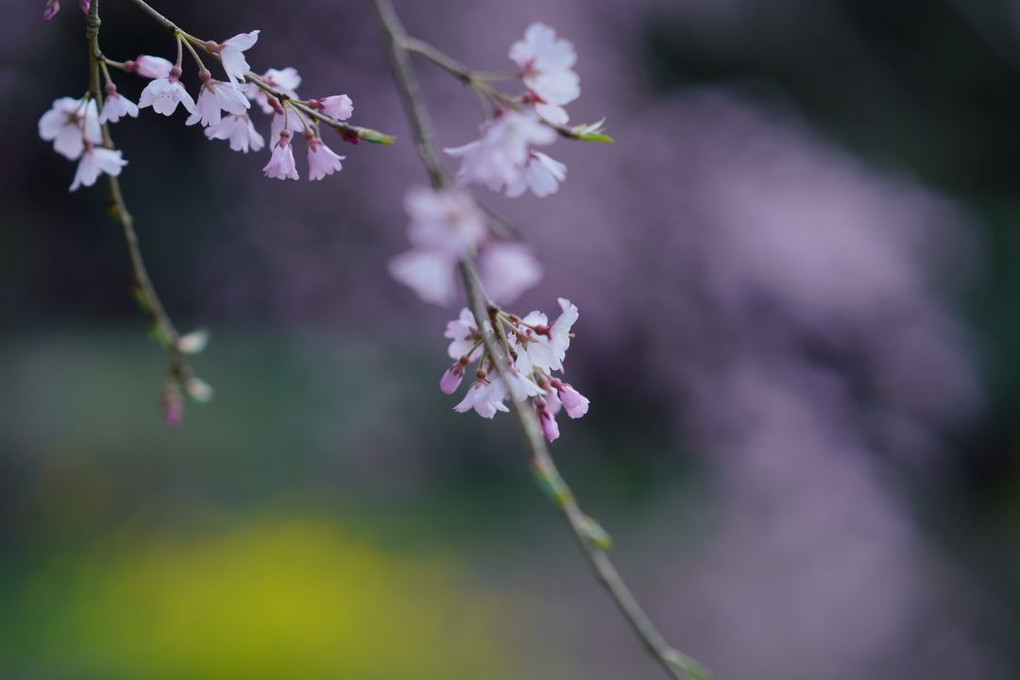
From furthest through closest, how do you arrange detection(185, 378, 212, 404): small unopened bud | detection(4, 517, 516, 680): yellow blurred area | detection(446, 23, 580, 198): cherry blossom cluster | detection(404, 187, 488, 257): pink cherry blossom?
detection(4, 517, 516, 680): yellow blurred area → detection(185, 378, 212, 404): small unopened bud → detection(446, 23, 580, 198): cherry blossom cluster → detection(404, 187, 488, 257): pink cherry blossom

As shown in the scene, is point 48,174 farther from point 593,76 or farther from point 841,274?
point 841,274

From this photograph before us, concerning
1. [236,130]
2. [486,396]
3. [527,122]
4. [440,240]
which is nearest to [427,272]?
[440,240]

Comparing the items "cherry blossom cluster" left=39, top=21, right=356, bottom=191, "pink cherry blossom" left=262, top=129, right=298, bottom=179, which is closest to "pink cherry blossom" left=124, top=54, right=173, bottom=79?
"cherry blossom cluster" left=39, top=21, right=356, bottom=191

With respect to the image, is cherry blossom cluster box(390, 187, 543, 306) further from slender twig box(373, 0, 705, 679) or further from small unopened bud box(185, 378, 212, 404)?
small unopened bud box(185, 378, 212, 404)

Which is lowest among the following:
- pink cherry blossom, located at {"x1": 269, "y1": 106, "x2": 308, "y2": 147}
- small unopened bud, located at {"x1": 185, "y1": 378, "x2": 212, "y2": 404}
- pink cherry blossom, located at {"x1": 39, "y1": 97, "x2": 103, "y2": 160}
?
A: small unopened bud, located at {"x1": 185, "y1": 378, "x2": 212, "y2": 404}

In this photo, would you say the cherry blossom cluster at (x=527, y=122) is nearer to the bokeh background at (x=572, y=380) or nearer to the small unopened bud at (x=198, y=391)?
the small unopened bud at (x=198, y=391)

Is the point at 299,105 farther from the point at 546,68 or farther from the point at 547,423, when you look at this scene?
the point at 547,423

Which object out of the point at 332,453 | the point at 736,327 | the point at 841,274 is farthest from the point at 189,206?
the point at 841,274
